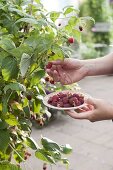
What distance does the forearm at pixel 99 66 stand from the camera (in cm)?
162

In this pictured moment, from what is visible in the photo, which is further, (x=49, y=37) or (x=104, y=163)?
(x=104, y=163)

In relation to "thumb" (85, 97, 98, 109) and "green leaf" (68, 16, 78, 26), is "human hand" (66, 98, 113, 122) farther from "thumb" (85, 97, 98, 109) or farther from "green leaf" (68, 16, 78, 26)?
"green leaf" (68, 16, 78, 26)

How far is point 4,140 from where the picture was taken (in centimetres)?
102

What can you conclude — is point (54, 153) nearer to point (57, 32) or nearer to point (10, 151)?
point (10, 151)

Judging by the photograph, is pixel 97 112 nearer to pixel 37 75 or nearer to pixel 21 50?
pixel 37 75

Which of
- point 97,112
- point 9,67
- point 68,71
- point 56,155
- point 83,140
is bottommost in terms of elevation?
point 83,140

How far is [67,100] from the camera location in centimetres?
129

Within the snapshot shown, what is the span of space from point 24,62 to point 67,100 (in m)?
0.49

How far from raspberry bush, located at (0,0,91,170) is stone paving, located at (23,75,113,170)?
3.16 ft

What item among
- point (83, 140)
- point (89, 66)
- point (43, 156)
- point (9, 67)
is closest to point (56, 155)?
point (43, 156)

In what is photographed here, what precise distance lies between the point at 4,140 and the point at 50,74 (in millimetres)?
534

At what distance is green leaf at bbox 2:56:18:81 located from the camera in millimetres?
873

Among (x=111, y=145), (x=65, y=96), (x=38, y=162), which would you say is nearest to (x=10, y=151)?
(x=65, y=96)

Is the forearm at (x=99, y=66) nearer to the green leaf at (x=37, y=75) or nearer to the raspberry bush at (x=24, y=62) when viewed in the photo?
the raspberry bush at (x=24, y=62)
